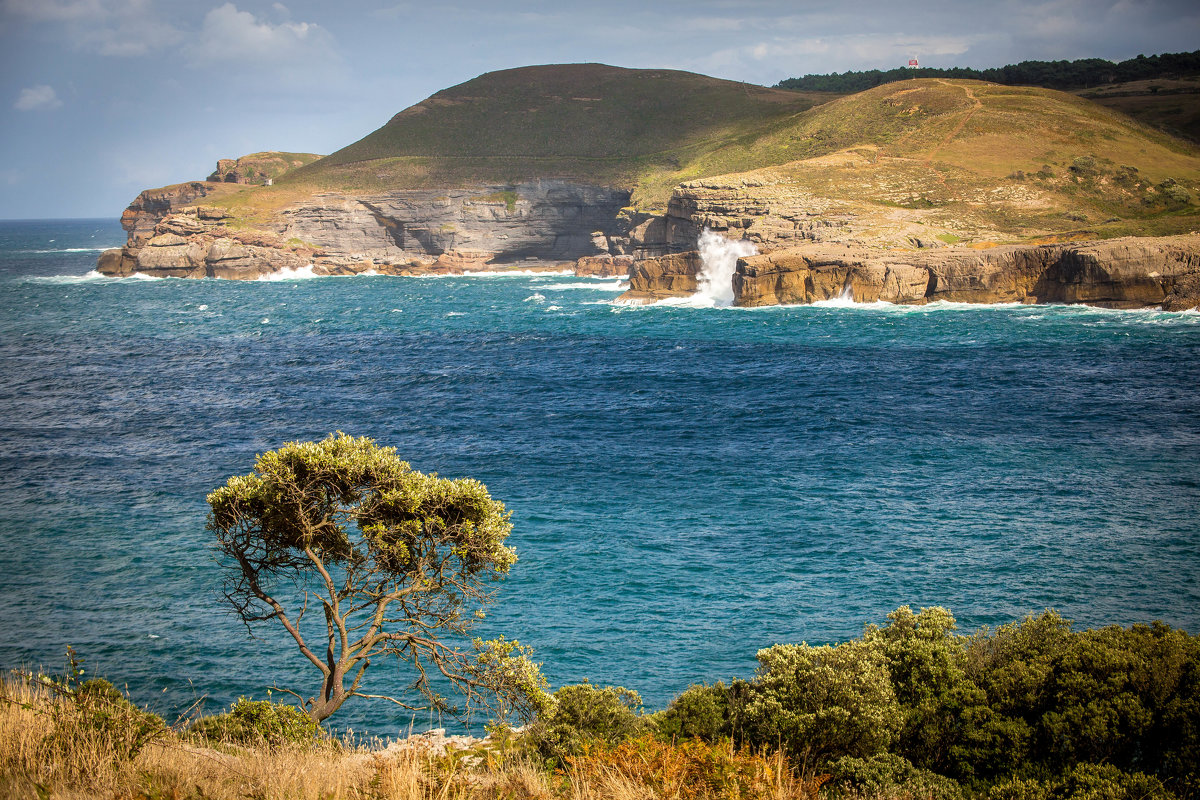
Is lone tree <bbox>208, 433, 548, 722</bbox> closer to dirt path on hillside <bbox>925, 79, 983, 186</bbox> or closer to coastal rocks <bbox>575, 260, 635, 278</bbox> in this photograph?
dirt path on hillside <bbox>925, 79, 983, 186</bbox>

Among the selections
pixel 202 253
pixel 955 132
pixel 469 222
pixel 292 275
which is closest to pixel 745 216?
pixel 955 132

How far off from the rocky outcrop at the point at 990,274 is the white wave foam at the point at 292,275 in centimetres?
8199

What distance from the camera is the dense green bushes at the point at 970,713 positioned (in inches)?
563

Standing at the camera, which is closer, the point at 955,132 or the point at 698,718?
the point at 698,718

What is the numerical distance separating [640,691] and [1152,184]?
113 metres

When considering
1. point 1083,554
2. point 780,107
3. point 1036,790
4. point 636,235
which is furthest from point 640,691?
point 780,107

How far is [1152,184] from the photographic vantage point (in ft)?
345

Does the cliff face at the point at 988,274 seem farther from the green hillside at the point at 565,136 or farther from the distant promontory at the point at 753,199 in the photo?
the green hillside at the point at 565,136

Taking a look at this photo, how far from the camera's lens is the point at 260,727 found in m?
15.4

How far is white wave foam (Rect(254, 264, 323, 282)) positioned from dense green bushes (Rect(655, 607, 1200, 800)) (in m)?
136

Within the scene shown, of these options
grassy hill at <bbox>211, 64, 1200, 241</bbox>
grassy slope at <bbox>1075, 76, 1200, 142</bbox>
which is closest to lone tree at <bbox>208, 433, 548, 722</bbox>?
grassy hill at <bbox>211, 64, 1200, 241</bbox>

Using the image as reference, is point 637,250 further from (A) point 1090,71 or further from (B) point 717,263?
(A) point 1090,71

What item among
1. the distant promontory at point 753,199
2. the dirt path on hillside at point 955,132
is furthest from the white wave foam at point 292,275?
the dirt path on hillside at point 955,132

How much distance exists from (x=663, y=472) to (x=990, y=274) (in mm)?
62249
